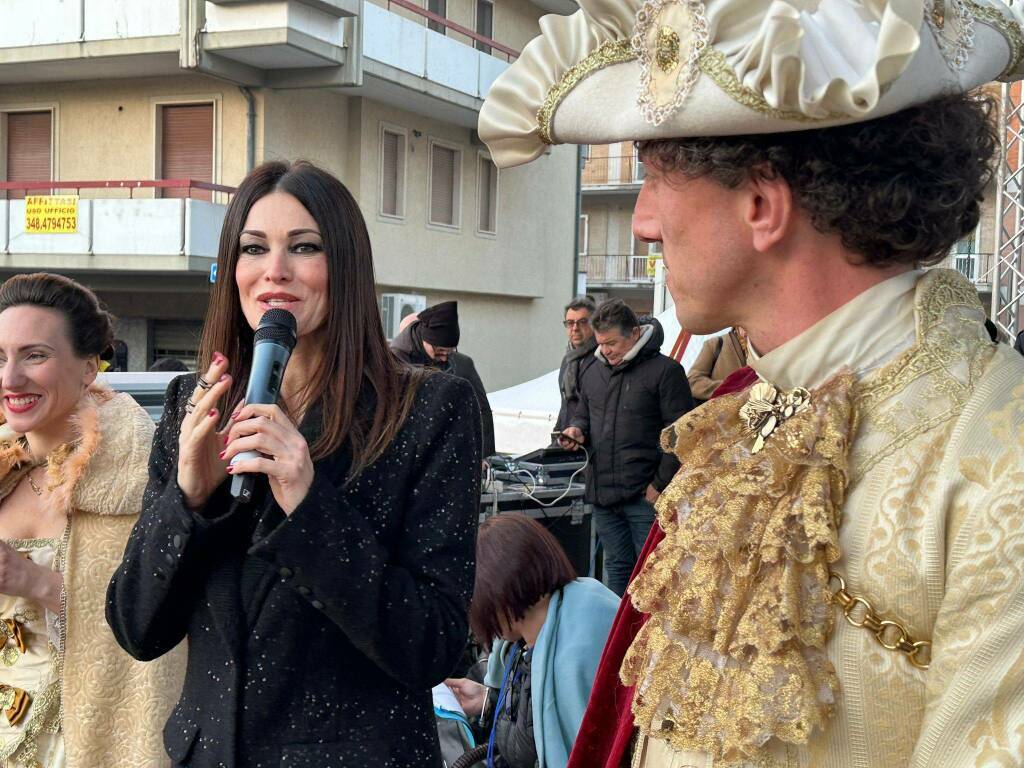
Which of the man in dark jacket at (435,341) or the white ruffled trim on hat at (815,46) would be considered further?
the man in dark jacket at (435,341)

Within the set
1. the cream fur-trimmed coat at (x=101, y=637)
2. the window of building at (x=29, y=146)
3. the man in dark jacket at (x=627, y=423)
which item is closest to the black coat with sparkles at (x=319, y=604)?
the cream fur-trimmed coat at (x=101, y=637)

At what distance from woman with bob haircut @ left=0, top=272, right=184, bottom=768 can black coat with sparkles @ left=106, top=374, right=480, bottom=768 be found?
85cm

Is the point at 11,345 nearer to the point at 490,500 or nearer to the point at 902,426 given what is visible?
the point at 902,426

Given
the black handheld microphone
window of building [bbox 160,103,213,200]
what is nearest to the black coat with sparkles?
the black handheld microphone

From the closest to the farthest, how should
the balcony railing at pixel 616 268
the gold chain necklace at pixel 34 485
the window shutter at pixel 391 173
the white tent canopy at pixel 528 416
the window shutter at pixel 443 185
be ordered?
the gold chain necklace at pixel 34 485, the white tent canopy at pixel 528 416, the window shutter at pixel 391 173, the window shutter at pixel 443 185, the balcony railing at pixel 616 268

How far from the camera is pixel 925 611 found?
3.84ft

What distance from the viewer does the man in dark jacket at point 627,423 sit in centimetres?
675

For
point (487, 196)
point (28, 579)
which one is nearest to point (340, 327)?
point (28, 579)

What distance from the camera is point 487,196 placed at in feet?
69.7

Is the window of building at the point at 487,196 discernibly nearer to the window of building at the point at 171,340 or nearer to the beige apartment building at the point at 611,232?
the window of building at the point at 171,340

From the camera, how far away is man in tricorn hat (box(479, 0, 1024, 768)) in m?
1.15

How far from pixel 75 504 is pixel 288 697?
1239 mm

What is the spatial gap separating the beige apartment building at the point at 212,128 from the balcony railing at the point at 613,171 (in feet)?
49.1

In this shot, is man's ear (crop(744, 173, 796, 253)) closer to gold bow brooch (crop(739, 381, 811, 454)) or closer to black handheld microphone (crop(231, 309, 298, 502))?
gold bow brooch (crop(739, 381, 811, 454))
